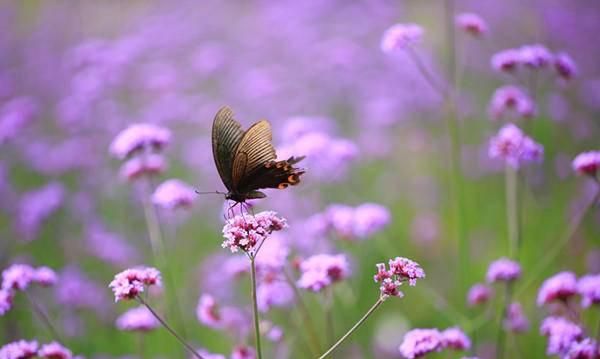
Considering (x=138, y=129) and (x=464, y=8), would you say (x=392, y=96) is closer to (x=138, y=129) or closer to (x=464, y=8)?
(x=464, y=8)

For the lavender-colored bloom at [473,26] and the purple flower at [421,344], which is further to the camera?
the lavender-colored bloom at [473,26]

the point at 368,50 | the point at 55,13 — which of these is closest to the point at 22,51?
the point at 55,13

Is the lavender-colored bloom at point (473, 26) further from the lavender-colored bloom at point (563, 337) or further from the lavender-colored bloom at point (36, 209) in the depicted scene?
the lavender-colored bloom at point (36, 209)

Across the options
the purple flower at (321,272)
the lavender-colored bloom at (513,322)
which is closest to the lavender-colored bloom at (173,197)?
the purple flower at (321,272)

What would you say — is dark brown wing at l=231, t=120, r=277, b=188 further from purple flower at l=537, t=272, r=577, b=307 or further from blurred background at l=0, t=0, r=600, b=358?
purple flower at l=537, t=272, r=577, b=307

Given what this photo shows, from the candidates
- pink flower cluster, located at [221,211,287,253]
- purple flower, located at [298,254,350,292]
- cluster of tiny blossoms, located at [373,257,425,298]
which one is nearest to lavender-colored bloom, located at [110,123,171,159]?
purple flower, located at [298,254,350,292]

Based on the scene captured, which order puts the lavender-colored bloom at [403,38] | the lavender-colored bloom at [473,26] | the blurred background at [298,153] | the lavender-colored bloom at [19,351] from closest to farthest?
the lavender-colored bloom at [19,351] < the lavender-colored bloom at [403,38] < the lavender-colored bloom at [473,26] < the blurred background at [298,153]

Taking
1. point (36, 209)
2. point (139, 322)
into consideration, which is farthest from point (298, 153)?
point (36, 209)
